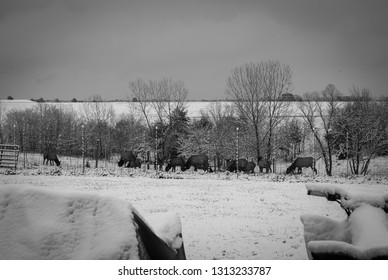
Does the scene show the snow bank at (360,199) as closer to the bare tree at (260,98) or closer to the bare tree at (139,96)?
the bare tree at (139,96)

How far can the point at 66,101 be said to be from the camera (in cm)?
546

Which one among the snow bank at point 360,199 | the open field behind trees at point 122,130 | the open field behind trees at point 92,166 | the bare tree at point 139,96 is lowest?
the snow bank at point 360,199

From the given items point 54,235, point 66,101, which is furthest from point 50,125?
point 54,235

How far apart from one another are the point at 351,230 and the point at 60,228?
2171 mm

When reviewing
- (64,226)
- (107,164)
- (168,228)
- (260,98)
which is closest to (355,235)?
(168,228)

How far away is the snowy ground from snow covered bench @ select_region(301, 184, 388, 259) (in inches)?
25.7

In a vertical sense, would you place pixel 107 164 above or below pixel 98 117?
below

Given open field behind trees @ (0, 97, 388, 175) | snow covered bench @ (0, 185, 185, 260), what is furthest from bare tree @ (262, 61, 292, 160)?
snow covered bench @ (0, 185, 185, 260)

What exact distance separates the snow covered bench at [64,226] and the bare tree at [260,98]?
19.3 ft

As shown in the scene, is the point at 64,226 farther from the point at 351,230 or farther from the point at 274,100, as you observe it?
the point at 274,100

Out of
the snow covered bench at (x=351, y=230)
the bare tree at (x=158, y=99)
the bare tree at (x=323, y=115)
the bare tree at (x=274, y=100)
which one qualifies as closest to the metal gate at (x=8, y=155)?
the bare tree at (x=158, y=99)

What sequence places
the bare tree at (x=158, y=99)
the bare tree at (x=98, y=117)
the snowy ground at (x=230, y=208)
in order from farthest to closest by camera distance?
1. the bare tree at (x=158, y=99)
2. the bare tree at (x=98, y=117)
3. the snowy ground at (x=230, y=208)

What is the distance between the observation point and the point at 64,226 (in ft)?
5.93

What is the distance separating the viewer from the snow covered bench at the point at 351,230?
6.57ft
